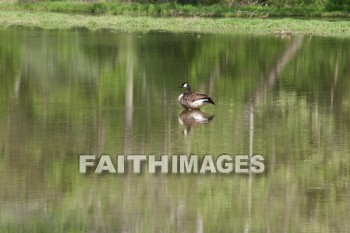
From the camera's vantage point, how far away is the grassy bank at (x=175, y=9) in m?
55.8

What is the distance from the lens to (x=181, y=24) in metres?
47.7

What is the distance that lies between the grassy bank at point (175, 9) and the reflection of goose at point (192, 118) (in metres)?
33.3

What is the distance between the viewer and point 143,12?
56.3 metres

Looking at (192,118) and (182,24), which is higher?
(182,24)

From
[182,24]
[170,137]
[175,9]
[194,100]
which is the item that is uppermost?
[175,9]

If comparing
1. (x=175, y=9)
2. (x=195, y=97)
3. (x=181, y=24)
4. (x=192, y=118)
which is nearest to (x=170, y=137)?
(x=192, y=118)

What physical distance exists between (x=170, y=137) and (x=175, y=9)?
128 ft

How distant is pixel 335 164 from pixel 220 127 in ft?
10.9

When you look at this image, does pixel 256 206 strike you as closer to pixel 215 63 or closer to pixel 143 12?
pixel 215 63

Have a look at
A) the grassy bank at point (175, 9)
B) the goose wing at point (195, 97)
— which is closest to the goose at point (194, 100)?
the goose wing at point (195, 97)

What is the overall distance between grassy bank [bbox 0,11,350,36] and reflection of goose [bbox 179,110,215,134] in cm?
2305

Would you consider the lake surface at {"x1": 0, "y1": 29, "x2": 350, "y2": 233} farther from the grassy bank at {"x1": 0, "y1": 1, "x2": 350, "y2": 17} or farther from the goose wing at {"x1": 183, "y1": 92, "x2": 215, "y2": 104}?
the grassy bank at {"x1": 0, "y1": 1, "x2": 350, "y2": 17}

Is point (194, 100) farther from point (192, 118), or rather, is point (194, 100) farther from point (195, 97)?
point (192, 118)

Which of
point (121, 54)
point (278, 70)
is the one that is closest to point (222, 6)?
point (121, 54)
